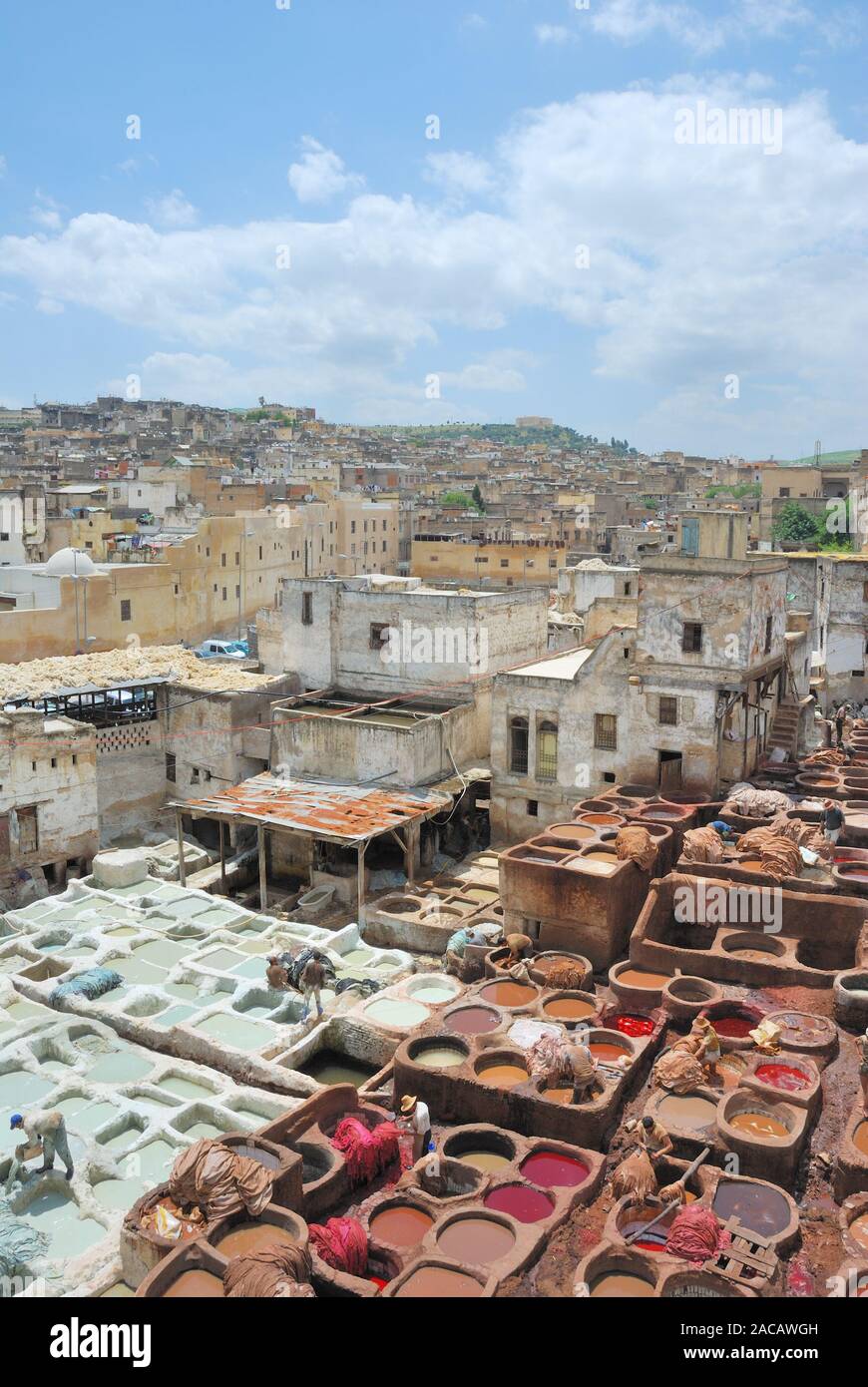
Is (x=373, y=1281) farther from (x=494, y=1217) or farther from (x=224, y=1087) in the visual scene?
(x=224, y=1087)

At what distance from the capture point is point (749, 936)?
1831cm

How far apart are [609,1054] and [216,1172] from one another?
606 centimetres

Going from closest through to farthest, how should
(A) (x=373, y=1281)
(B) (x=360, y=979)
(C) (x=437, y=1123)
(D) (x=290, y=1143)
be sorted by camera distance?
(A) (x=373, y=1281), (D) (x=290, y=1143), (C) (x=437, y=1123), (B) (x=360, y=979)

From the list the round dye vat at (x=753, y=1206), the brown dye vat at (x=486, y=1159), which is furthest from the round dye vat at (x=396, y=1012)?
the round dye vat at (x=753, y=1206)

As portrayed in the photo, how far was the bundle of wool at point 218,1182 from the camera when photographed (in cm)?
1197

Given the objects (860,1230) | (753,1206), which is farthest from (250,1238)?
(860,1230)

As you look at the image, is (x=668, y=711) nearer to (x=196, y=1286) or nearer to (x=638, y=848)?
(x=638, y=848)

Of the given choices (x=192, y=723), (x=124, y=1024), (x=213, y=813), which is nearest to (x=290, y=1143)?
(x=124, y=1024)

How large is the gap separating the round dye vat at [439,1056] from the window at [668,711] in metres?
11.8

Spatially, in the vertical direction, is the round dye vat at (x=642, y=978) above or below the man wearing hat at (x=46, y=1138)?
above

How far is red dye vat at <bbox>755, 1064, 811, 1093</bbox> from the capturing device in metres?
14.1

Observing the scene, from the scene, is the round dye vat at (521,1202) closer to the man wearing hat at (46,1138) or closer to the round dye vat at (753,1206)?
the round dye vat at (753,1206)

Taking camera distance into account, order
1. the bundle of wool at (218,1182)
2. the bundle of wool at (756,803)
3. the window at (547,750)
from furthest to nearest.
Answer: the window at (547,750)
the bundle of wool at (756,803)
the bundle of wool at (218,1182)

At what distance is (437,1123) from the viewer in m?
15.0
